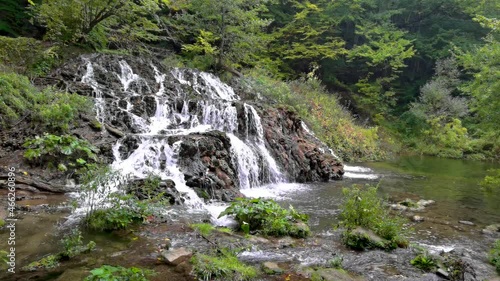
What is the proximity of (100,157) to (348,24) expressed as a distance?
1110 inches

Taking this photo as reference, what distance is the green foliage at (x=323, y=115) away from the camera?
64.2 feet

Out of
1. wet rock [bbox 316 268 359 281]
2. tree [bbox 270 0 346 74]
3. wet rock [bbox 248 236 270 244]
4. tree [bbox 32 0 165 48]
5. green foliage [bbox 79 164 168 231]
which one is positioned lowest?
wet rock [bbox 316 268 359 281]

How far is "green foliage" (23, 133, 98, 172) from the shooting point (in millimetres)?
8164

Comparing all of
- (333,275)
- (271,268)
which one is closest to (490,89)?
(333,275)

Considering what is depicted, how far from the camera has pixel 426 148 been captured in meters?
26.3

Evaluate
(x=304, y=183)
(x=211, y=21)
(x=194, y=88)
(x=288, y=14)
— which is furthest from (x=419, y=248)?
(x=288, y=14)

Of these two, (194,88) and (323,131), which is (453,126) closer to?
(323,131)

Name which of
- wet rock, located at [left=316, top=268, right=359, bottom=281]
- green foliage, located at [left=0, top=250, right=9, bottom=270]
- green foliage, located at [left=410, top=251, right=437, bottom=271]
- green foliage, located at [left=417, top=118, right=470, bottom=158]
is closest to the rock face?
wet rock, located at [left=316, top=268, right=359, bottom=281]

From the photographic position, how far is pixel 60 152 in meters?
8.48

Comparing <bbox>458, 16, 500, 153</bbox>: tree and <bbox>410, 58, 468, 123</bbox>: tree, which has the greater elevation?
<bbox>410, 58, 468, 123</bbox>: tree

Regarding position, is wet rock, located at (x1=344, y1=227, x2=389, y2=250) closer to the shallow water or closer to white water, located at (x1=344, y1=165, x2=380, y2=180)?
the shallow water

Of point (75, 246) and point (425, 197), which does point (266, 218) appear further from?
point (425, 197)

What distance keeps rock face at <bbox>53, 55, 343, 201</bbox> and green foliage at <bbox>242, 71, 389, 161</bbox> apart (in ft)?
11.1

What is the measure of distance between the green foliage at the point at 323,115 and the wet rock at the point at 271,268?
14053mm
